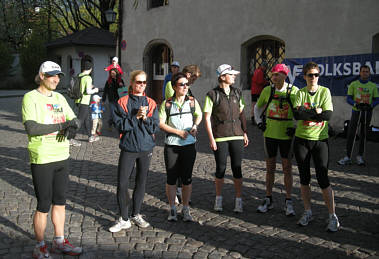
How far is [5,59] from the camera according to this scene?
3491 cm

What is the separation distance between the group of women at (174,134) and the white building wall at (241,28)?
723 centimetres

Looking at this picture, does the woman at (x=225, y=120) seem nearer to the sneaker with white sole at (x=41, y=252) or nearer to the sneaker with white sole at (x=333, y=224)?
the sneaker with white sole at (x=333, y=224)

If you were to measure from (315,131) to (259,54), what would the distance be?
9.90 metres

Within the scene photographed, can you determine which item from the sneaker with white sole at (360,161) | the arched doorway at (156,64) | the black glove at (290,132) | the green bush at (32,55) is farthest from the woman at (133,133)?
the green bush at (32,55)

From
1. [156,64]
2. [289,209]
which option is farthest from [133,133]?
[156,64]

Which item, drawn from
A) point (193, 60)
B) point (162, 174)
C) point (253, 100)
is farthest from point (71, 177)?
point (193, 60)

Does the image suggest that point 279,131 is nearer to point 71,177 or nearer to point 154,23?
point 71,177

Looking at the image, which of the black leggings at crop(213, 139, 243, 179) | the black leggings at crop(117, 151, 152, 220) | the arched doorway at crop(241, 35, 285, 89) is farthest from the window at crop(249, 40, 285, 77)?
the black leggings at crop(117, 151, 152, 220)

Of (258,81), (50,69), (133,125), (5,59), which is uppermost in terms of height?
(5,59)

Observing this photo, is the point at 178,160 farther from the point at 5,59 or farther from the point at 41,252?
the point at 5,59

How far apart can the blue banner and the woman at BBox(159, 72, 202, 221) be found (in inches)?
299

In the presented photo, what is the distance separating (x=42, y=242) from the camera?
3.51 m

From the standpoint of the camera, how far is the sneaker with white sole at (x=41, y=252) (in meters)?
3.46

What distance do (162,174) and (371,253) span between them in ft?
12.2
